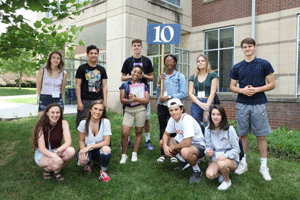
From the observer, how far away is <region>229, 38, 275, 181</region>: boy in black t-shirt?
3.73 m

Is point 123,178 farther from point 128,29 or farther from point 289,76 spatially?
point 289,76

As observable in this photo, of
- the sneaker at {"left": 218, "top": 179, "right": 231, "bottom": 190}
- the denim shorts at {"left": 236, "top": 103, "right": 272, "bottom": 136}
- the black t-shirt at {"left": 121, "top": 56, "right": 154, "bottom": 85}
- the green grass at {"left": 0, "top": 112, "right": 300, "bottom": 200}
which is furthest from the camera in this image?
the black t-shirt at {"left": 121, "top": 56, "right": 154, "bottom": 85}

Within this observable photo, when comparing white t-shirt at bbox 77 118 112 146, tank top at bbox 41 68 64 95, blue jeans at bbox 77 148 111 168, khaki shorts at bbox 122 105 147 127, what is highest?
tank top at bbox 41 68 64 95

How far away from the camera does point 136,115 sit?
450cm

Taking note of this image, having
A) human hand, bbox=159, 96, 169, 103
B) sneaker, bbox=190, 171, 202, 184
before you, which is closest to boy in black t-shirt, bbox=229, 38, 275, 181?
sneaker, bbox=190, 171, 202, 184

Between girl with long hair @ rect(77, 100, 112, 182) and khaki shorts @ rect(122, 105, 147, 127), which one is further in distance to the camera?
khaki shorts @ rect(122, 105, 147, 127)

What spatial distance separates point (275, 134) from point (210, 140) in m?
3.44

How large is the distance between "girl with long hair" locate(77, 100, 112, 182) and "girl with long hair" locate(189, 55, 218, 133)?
1546 mm

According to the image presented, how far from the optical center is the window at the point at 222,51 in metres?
11.2

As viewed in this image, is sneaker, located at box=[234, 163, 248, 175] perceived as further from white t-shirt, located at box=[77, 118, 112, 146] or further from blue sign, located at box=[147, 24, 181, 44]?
blue sign, located at box=[147, 24, 181, 44]

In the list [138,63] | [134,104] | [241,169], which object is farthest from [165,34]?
[241,169]

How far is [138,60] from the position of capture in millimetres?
4883

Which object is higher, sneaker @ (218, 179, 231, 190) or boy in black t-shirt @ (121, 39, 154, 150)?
boy in black t-shirt @ (121, 39, 154, 150)

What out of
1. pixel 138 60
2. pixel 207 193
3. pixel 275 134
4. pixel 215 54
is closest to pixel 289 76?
pixel 215 54
